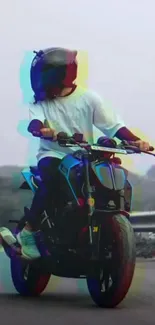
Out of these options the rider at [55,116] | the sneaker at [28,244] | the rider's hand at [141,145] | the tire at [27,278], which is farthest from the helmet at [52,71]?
the tire at [27,278]

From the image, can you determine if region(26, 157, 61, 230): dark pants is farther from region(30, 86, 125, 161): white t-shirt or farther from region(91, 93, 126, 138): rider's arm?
region(91, 93, 126, 138): rider's arm

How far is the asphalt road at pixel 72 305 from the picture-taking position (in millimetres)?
2893

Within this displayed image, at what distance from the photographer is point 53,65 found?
10.8ft

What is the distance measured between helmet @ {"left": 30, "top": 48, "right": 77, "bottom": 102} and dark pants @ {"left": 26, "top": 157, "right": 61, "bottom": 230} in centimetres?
36

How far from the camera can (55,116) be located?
3291mm

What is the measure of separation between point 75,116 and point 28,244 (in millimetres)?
744

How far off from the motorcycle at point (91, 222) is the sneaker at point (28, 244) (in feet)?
0.10

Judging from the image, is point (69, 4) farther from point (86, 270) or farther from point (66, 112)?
point (86, 270)

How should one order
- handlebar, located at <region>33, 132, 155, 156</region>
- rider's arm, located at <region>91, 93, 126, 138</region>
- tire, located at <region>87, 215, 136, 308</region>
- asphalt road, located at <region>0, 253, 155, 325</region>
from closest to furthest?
asphalt road, located at <region>0, 253, 155, 325</region>
tire, located at <region>87, 215, 136, 308</region>
handlebar, located at <region>33, 132, 155, 156</region>
rider's arm, located at <region>91, 93, 126, 138</region>

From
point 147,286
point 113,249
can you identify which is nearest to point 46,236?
point 113,249

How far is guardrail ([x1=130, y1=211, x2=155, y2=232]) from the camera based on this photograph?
10.5 feet

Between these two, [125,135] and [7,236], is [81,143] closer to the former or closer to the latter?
[125,135]

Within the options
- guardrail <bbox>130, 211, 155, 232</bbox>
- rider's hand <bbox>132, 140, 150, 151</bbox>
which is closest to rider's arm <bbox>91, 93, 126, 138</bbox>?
rider's hand <bbox>132, 140, 150, 151</bbox>

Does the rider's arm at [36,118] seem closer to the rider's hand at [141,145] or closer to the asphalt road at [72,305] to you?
the rider's hand at [141,145]
